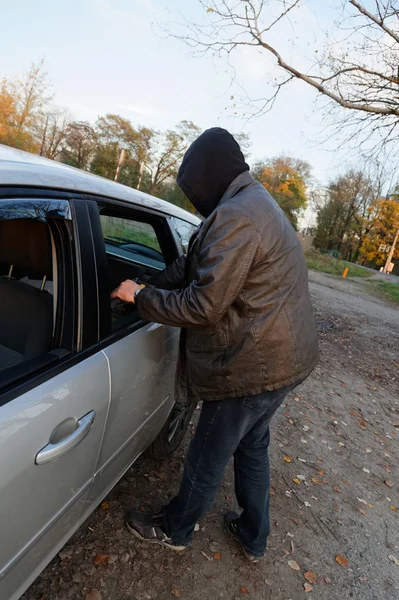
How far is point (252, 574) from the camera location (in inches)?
85.3

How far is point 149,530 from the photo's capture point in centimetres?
213

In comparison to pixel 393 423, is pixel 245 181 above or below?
above

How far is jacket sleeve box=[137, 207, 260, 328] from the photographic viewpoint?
1.43 metres

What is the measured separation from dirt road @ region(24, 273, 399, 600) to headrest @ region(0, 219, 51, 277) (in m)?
1.47

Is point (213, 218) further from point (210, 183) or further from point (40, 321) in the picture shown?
point (40, 321)

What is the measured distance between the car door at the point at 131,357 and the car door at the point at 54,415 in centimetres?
9

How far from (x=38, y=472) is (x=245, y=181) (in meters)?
1.32

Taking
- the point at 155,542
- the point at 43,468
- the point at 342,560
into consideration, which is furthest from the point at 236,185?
the point at 342,560

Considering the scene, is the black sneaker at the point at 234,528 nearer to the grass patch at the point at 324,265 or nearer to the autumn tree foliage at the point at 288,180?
the grass patch at the point at 324,265

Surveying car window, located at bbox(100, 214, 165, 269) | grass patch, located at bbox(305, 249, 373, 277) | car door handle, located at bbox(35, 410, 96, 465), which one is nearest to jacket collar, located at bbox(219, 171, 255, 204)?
car window, located at bbox(100, 214, 165, 269)

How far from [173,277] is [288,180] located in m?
52.9

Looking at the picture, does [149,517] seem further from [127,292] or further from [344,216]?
[344,216]

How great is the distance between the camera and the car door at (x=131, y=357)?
165 cm

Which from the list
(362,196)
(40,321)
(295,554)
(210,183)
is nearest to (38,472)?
(40,321)
